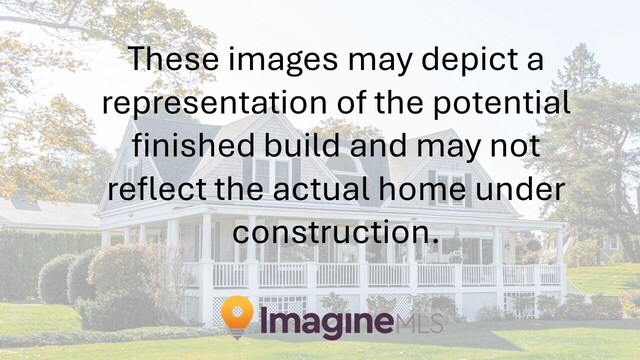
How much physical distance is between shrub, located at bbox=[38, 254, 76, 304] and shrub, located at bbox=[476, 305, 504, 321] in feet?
52.3

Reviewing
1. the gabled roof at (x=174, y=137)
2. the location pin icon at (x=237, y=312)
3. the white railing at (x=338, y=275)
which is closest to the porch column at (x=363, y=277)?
the white railing at (x=338, y=275)

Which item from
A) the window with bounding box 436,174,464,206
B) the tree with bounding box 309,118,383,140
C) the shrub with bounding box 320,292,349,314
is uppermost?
the tree with bounding box 309,118,383,140

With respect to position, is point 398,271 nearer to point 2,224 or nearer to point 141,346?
point 141,346

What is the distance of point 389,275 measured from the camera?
2992cm

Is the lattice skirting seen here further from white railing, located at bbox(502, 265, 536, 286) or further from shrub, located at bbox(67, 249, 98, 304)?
shrub, located at bbox(67, 249, 98, 304)

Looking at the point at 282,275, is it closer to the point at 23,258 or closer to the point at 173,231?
the point at 173,231

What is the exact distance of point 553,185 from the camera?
6206 centimetres

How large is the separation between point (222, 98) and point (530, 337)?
1161 centimetres

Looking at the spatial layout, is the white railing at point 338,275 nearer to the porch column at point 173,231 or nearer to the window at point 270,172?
the window at point 270,172

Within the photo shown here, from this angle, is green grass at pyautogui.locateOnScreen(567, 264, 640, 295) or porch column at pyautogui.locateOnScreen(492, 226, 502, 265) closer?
porch column at pyautogui.locateOnScreen(492, 226, 502, 265)

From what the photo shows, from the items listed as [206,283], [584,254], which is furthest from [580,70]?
[206,283]

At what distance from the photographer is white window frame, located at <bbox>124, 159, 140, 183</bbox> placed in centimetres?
3334

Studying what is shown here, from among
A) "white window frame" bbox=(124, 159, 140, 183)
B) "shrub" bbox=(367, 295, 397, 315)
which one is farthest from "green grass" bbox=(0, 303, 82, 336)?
"shrub" bbox=(367, 295, 397, 315)

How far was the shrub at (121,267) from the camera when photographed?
25.2 metres
